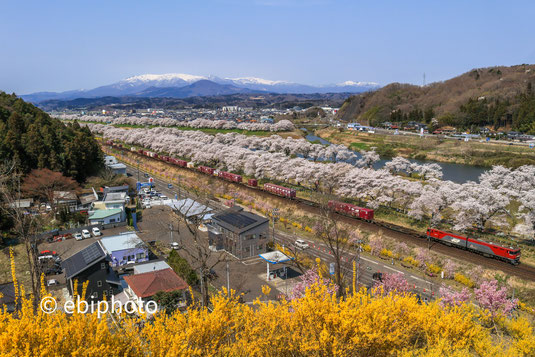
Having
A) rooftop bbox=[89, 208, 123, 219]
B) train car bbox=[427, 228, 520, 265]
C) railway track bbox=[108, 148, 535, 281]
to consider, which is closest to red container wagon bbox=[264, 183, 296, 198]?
railway track bbox=[108, 148, 535, 281]

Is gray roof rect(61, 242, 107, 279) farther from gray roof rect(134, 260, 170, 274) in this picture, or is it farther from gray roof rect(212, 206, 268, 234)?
gray roof rect(212, 206, 268, 234)

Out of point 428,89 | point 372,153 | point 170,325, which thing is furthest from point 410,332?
point 428,89

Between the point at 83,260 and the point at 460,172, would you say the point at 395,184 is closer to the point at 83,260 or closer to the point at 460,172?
the point at 83,260

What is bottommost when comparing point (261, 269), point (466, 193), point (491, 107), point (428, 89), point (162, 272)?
point (261, 269)

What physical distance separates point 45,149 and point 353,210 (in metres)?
32.4

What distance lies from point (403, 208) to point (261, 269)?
1542cm

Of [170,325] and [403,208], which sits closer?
[170,325]

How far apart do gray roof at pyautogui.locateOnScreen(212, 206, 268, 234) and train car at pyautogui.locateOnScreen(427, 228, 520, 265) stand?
1164cm

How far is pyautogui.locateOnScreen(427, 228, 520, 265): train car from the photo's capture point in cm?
1986

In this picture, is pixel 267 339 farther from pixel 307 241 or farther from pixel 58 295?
pixel 307 241

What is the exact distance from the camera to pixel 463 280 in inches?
762

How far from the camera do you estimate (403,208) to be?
99.7 feet

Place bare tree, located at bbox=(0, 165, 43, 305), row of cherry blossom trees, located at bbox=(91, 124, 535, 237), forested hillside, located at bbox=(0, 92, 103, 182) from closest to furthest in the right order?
bare tree, located at bbox=(0, 165, 43, 305) → row of cherry blossom trees, located at bbox=(91, 124, 535, 237) → forested hillside, located at bbox=(0, 92, 103, 182)

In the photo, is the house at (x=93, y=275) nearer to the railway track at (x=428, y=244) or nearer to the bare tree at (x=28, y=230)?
the bare tree at (x=28, y=230)
